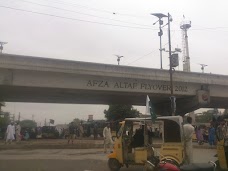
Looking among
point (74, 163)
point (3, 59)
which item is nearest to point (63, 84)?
point (3, 59)

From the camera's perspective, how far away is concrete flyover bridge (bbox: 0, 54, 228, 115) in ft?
99.3

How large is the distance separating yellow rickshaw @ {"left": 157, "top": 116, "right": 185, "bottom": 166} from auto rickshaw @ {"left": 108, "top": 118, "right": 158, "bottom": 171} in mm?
698

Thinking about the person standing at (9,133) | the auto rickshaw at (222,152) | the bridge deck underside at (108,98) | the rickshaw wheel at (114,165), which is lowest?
the rickshaw wheel at (114,165)

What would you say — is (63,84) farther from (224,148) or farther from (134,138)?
(224,148)

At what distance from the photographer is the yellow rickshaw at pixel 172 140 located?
452 inches

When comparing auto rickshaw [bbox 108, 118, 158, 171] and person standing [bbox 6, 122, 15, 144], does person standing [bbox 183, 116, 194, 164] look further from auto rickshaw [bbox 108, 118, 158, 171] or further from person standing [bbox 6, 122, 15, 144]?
person standing [bbox 6, 122, 15, 144]

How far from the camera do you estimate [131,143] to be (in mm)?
13133

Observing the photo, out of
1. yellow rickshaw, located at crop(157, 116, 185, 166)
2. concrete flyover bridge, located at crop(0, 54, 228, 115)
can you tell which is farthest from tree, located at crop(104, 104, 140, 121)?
yellow rickshaw, located at crop(157, 116, 185, 166)

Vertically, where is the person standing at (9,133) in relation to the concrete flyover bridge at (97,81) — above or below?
below

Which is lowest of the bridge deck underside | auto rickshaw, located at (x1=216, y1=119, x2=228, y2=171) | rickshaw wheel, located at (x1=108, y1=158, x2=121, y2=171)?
rickshaw wheel, located at (x1=108, y1=158, x2=121, y2=171)

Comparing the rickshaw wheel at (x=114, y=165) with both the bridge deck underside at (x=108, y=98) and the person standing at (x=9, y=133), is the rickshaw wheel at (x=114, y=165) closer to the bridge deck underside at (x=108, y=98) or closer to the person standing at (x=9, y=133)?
the person standing at (x=9, y=133)

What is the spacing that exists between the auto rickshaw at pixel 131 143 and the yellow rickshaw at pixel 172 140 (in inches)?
27.5

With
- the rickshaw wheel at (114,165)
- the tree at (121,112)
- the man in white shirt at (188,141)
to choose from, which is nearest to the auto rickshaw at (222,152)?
the man in white shirt at (188,141)

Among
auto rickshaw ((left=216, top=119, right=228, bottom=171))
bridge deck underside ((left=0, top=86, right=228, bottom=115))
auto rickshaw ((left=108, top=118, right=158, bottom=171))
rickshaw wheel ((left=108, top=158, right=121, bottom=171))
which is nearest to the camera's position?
auto rickshaw ((left=216, top=119, right=228, bottom=171))
